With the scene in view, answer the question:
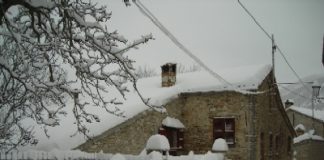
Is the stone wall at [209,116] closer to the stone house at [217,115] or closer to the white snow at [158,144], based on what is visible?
the stone house at [217,115]

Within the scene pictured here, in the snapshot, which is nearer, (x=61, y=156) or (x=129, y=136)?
(x=61, y=156)

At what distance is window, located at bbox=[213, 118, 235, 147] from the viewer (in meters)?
19.1

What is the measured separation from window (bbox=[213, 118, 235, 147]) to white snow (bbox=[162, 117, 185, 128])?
6.27 feet

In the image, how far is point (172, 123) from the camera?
19.1m

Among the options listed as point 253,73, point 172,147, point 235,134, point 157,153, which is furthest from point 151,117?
point 157,153

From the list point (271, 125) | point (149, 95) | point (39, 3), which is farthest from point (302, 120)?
point (39, 3)

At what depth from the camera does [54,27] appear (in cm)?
680

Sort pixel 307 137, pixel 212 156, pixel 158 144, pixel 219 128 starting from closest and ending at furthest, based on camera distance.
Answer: pixel 158 144
pixel 212 156
pixel 219 128
pixel 307 137

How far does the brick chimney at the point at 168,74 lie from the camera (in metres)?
21.5

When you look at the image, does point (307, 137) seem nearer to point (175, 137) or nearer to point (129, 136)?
point (175, 137)

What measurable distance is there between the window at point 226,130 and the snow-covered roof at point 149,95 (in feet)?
5.59

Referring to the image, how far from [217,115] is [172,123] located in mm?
2491

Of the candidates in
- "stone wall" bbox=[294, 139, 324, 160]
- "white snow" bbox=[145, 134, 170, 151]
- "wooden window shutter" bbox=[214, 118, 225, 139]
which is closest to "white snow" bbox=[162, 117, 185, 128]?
"wooden window shutter" bbox=[214, 118, 225, 139]

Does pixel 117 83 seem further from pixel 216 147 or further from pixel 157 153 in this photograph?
pixel 216 147
